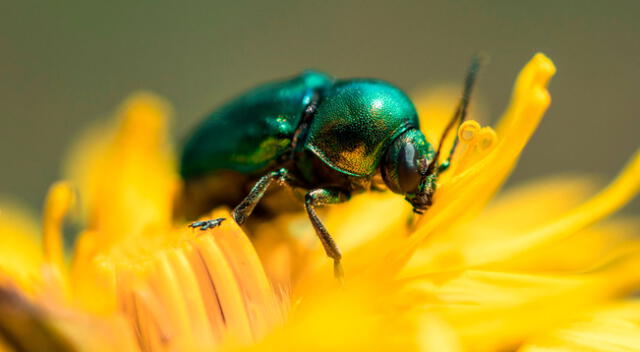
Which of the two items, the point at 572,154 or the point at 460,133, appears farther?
the point at 572,154

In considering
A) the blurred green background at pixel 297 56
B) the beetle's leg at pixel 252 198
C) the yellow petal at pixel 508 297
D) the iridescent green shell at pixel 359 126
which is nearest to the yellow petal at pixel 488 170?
the yellow petal at pixel 508 297

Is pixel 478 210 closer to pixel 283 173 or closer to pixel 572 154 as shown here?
pixel 283 173

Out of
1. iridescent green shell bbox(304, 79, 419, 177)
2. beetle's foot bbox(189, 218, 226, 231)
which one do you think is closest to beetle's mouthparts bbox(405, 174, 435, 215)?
iridescent green shell bbox(304, 79, 419, 177)

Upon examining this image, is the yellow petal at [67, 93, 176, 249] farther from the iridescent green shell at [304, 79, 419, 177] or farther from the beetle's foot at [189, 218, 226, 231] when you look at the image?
the iridescent green shell at [304, 79, 419, 177]

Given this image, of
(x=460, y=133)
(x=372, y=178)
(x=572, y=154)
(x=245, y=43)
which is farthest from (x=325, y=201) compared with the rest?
(x=245, y=43)

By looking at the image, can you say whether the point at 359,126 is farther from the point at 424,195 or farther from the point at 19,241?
the point at 19,241

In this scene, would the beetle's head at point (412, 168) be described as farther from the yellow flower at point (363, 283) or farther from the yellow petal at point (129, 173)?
the yellow petal at point (129, 173)

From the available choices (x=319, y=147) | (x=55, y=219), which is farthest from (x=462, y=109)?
(x=55, y=219)
